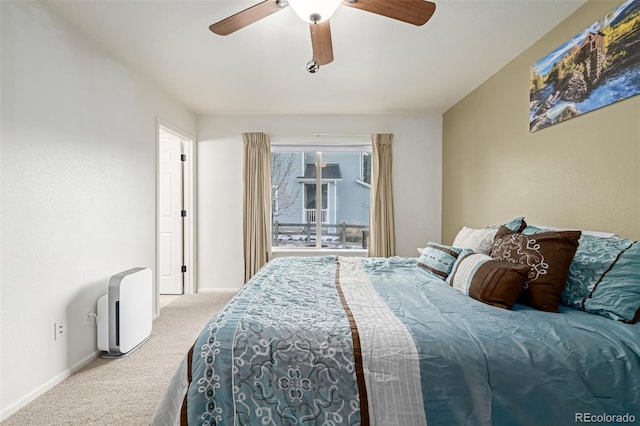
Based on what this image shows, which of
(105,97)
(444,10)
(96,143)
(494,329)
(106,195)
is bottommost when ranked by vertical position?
(494,329)

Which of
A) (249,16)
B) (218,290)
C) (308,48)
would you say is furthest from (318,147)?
(249,16)

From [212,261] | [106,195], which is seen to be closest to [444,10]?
[106,195]

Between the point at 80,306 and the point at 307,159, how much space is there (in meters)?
3.16

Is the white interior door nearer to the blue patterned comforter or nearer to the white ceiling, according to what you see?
the white ceiling

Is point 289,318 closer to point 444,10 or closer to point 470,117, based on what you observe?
point 444,10

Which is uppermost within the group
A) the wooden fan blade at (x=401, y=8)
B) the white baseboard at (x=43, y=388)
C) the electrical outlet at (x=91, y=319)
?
the wooden fan blade at (x=401, y=8)

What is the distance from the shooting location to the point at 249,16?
1.70 m

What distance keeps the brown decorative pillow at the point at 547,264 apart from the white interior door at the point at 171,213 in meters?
3.98

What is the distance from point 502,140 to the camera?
2.98 metres

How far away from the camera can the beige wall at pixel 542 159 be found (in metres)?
1.80

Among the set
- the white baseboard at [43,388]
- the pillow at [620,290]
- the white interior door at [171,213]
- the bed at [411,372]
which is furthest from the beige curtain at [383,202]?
the white baseboard at [43,388]

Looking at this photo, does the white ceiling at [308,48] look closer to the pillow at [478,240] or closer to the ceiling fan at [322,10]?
the ceiling fan at [322,10]

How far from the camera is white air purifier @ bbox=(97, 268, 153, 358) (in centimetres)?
248

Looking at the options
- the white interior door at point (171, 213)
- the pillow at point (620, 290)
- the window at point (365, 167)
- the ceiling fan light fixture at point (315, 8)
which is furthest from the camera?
the window at point (365, 167)
